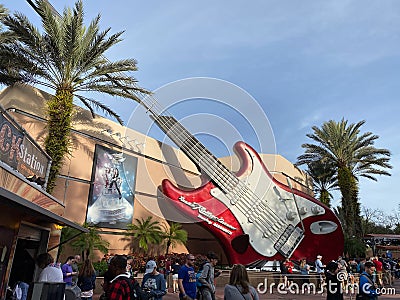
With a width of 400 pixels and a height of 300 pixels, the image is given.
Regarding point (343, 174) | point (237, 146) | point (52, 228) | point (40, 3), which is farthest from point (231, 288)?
point (343, 174)

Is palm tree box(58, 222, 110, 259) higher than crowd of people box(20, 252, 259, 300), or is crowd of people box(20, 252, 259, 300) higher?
palm tree box(58, 222, 110, 259)

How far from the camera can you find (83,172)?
50.1 feet

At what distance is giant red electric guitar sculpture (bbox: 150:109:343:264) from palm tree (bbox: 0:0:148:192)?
213 inches

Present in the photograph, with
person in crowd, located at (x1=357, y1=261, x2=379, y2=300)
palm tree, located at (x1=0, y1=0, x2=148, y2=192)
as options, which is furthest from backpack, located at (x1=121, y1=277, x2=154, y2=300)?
palm tree, located at (x1=0, y1=0, x2=148, y2=192)

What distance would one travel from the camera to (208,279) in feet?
16.4

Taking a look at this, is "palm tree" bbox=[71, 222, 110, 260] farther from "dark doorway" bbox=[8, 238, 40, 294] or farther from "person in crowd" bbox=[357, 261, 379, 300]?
"person in crowd" bbox=[357, 261, 379, 300]

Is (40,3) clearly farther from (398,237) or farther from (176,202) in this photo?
(398,237)

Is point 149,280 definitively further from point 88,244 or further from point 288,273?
point 288,273

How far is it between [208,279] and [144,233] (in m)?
11.8

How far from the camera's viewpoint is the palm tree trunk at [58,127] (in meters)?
11.4

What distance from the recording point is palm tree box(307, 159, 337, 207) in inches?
1002

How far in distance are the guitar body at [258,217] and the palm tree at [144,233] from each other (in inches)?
80.6

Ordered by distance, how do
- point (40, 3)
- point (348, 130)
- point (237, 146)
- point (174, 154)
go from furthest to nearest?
1. point (348, 130)
2. point (174, 154)
3. point (237, 146)
4. point (40, 3)

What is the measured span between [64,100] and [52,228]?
17.5 ft
